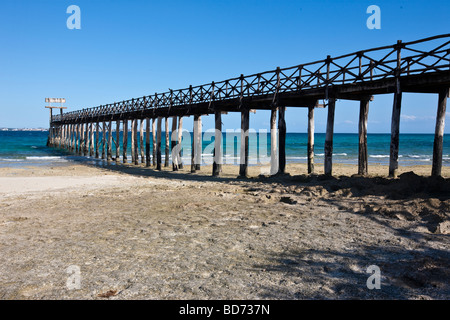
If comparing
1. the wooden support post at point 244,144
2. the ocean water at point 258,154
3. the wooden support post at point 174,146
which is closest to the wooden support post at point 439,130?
the wooden support post at point 244,144

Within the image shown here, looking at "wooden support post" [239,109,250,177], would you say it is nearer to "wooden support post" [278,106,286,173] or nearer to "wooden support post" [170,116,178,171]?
"wooden support post" [278,106,286,173]

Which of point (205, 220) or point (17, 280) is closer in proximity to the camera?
point (17, 280)

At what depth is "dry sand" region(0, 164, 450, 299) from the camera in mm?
4184

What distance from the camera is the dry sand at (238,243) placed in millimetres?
4184

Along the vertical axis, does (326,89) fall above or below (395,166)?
above

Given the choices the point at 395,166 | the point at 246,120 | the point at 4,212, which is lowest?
the point at 4,212

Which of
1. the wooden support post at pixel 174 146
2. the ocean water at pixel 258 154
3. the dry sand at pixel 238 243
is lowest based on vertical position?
the ocean water at pixel 258 154

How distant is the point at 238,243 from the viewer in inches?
234

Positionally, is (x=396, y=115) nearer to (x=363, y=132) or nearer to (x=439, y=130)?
(x=439, y=130)

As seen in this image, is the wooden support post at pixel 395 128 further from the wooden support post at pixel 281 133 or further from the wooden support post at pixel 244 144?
the wooden support post at pixel 244 144
